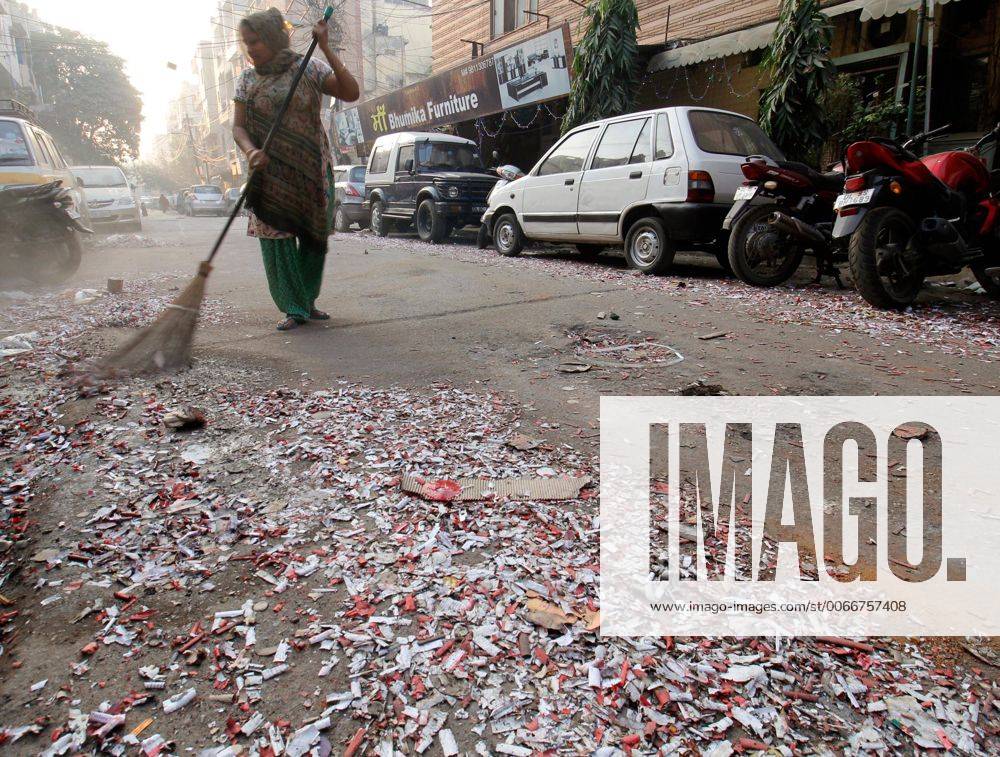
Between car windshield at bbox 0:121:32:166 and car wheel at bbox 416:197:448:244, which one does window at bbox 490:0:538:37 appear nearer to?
car wheel at bbox 416:197:448:244

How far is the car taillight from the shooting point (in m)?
6.78

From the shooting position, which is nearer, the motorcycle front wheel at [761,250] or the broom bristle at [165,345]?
the broom bristle at [165,345]

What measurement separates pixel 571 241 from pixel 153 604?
7.51 meters

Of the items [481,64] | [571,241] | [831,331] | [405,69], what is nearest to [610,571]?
[831,331]

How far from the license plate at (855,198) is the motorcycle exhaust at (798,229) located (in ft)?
2.04

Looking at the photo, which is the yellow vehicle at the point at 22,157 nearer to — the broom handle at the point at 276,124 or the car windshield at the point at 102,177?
the broom handle at the point at 276,124

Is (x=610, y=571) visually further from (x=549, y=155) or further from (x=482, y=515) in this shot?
(x=549, y=155)

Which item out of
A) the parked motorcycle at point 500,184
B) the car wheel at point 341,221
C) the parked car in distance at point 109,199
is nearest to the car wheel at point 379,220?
the car wheel at point 341,221

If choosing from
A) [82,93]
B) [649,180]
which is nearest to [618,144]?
[649,180]

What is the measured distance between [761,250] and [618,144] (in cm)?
242

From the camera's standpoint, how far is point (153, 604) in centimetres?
178

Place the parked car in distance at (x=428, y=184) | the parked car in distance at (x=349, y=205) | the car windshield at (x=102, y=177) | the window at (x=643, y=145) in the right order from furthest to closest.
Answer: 1. the car windshield at (x=102, y=177)
2. the parked car in distance at (x=349, y=205)
3. the parked car in distance at (x=428, y=184)
4. the window at (x=643, y=145)

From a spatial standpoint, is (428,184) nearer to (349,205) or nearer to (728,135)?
(349,205)

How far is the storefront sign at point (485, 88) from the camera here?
529 inches
